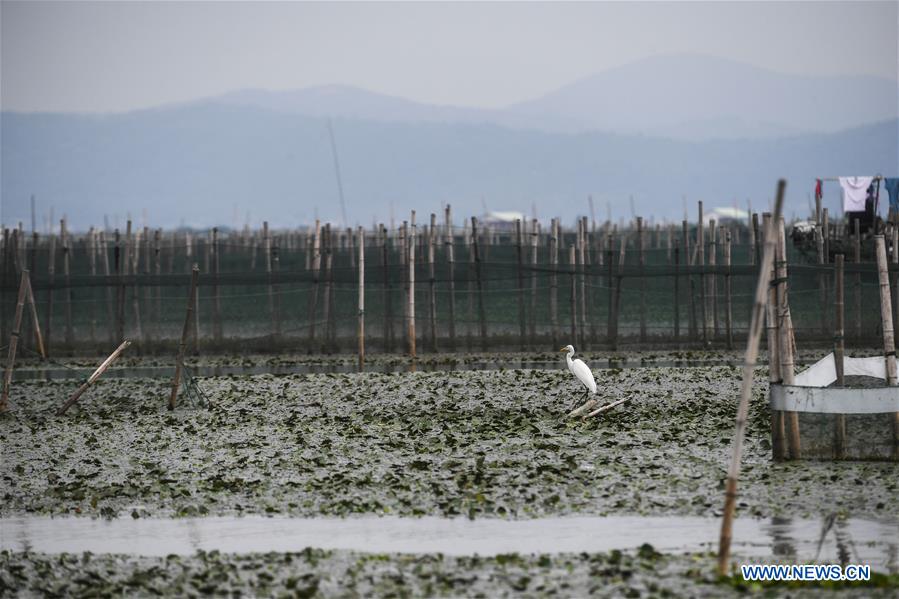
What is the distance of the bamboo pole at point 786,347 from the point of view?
14125 mm

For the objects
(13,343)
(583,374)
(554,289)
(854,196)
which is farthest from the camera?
(854,196)

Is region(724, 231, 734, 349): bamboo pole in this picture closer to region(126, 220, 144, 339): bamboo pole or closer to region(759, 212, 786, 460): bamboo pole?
region(126, 220, 144, 339): bamboo pole

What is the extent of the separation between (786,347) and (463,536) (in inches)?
174

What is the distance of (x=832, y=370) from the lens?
15234 mm

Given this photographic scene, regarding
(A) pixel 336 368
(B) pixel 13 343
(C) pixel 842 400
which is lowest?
(A) pixel 336 368

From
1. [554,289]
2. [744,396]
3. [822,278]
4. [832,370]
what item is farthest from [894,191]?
[744,396]

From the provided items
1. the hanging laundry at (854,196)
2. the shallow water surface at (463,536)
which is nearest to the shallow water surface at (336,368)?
the hanging laundry at (854,196)

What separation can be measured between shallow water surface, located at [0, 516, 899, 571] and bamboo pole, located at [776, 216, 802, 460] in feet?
8.81

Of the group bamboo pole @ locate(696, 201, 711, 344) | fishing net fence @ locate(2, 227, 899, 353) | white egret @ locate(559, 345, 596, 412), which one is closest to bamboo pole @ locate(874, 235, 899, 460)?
white egret @ locate(559, 345, 596, 412)

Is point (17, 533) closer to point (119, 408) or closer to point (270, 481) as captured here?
point (270, 481)

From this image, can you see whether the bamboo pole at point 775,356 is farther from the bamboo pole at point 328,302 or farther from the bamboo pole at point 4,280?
the bamboo pole at point 4,280

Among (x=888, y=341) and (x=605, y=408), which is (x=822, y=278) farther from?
(x=888, y=341)

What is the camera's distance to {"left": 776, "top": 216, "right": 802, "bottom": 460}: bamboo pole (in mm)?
14125

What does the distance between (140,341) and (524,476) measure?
20225 mm
